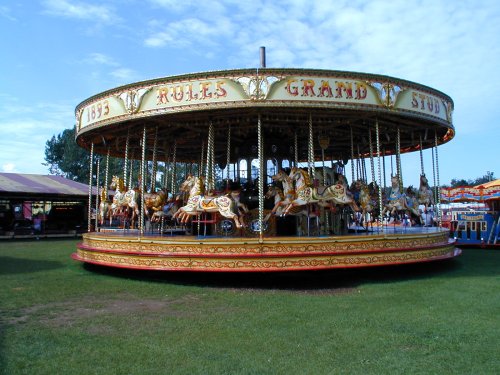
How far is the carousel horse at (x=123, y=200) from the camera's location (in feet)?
48.5

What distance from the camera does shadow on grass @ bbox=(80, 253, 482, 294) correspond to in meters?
10.7

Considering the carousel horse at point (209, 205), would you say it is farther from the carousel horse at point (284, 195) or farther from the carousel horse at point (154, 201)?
the carousel horse at point (154, 201)

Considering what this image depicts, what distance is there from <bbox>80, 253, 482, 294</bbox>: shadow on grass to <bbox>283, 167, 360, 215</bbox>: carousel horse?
5.82 ft

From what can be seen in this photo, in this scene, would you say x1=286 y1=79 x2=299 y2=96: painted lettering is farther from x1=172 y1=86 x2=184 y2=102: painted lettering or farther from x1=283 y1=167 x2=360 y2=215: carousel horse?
x1=172 y1=86 x2=184 y2=102: painted lettering

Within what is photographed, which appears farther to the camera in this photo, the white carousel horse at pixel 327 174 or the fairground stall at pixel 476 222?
the fairground stall at pixel 476 222

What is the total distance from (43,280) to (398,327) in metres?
8.81

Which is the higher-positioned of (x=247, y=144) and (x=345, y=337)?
(x=247, y=144)

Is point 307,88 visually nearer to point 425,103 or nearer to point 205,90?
point 205,90

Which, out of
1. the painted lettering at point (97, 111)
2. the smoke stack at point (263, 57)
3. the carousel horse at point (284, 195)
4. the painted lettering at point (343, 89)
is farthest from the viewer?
the smoke stack at point (263, 57)

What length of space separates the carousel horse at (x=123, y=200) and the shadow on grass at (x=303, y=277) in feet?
7.24

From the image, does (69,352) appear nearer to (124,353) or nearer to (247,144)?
(124,353)

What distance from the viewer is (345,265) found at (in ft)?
34.8

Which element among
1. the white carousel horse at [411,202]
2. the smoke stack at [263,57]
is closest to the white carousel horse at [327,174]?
the white carousel horse at [411,202]

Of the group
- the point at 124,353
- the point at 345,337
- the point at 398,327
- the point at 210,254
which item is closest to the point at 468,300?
the point at 398,327
